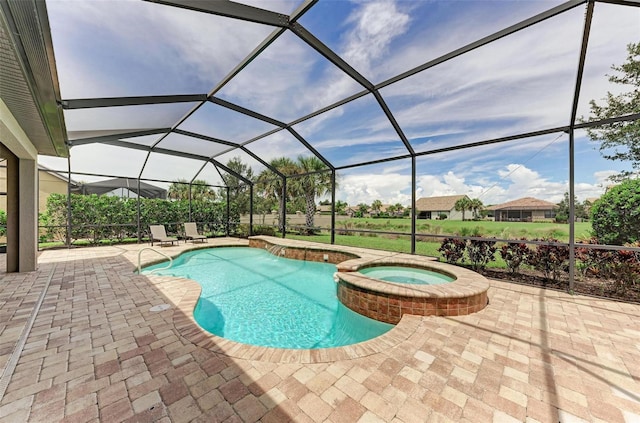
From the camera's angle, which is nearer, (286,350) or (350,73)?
(286,350)

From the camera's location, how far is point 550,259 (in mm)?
5270

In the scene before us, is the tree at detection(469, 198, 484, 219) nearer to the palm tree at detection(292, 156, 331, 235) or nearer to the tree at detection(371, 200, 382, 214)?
the palm tree at detection(292, 156, 331, 235)

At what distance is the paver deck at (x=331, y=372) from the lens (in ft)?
5.98

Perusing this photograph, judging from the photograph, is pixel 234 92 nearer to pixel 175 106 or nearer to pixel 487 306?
pixel 175 106

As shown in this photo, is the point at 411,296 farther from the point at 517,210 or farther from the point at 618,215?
the point at 517,210

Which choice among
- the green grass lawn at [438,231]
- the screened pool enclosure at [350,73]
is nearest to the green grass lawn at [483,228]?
the green grass lawn at [438,231]

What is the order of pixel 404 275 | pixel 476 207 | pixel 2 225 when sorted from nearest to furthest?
pixel 404 275 < pixel 2 225 < pixel 476 207

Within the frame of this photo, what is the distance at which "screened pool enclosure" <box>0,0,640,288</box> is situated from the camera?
3.22 m

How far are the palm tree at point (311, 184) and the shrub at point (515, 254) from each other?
12.4 metres

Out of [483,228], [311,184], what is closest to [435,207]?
[483,228]

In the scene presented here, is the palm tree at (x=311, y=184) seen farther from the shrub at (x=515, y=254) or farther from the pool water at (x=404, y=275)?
the shrub at (x=515, y=254)

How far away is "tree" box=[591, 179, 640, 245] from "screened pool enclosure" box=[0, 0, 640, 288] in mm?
367

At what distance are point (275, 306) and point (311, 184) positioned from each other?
13.2 meters

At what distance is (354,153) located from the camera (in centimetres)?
820
